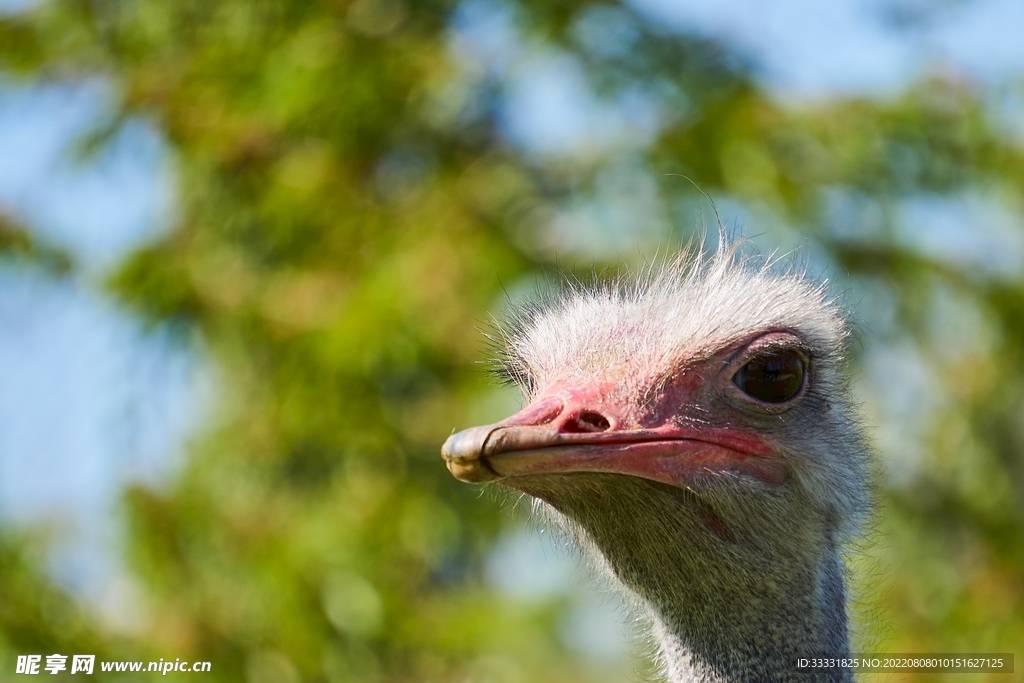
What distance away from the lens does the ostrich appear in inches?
74.2

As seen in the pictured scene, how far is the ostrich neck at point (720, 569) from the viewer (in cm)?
192

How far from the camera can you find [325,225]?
5.60 metres

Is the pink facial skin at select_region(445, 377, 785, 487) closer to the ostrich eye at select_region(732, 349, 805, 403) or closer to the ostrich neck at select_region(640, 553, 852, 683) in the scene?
the ostrich eye at select_region(732, 349, 805, 403)

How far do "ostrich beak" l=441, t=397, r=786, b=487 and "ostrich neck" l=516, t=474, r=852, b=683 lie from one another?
5cm

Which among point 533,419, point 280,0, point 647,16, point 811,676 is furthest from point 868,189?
point 533,419

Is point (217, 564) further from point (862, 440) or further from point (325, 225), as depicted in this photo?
point (862, 440)

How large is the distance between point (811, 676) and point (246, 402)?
4227mm

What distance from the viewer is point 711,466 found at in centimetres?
192

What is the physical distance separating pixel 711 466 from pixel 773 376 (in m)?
0.21

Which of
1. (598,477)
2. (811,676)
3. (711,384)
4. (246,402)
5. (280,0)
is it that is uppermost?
(280,0)

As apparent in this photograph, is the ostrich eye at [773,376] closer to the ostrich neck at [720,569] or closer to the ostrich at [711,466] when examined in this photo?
the ostrich at [711,466]

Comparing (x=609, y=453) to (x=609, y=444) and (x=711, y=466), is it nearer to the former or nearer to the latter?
(x=609, y=444)

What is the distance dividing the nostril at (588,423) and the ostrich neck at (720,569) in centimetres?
10

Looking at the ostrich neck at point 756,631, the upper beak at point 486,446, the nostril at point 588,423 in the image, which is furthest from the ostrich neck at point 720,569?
the upper beak at point 486,446
